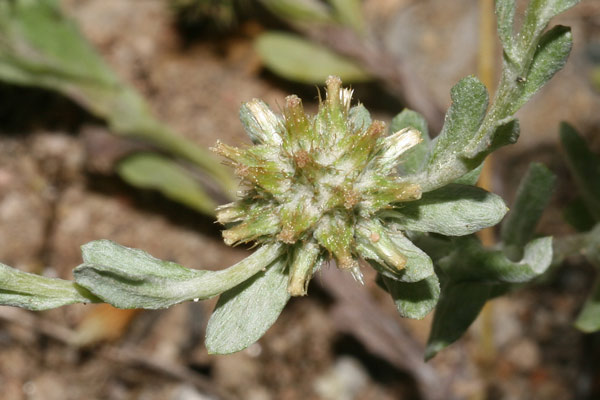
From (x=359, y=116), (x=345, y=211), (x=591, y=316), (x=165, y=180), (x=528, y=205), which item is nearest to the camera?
(x=345, y=211)

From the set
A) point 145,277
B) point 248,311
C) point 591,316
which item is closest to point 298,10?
point 591,316

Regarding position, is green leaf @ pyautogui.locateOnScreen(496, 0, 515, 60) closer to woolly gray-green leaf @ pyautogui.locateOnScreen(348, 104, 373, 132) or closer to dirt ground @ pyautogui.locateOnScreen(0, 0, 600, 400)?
woolly gray-green leaf @ pyautogui.locateOnScreen(348, 104, 373, 132)

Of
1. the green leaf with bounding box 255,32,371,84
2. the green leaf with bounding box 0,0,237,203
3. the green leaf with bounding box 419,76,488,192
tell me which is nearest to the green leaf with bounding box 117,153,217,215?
the green leaf with bounding box 0,0,237,203

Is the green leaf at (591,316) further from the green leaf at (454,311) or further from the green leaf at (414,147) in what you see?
the green leaf at (414,147)

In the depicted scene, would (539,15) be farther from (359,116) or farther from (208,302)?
(208,302)

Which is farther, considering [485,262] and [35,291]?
[485,262]

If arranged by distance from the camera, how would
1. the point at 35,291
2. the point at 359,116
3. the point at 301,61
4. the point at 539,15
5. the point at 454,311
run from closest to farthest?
the point at 539,15 → the point at 35,291 → the point at 359,116 → the point at 454,311 → the point at 301,61
